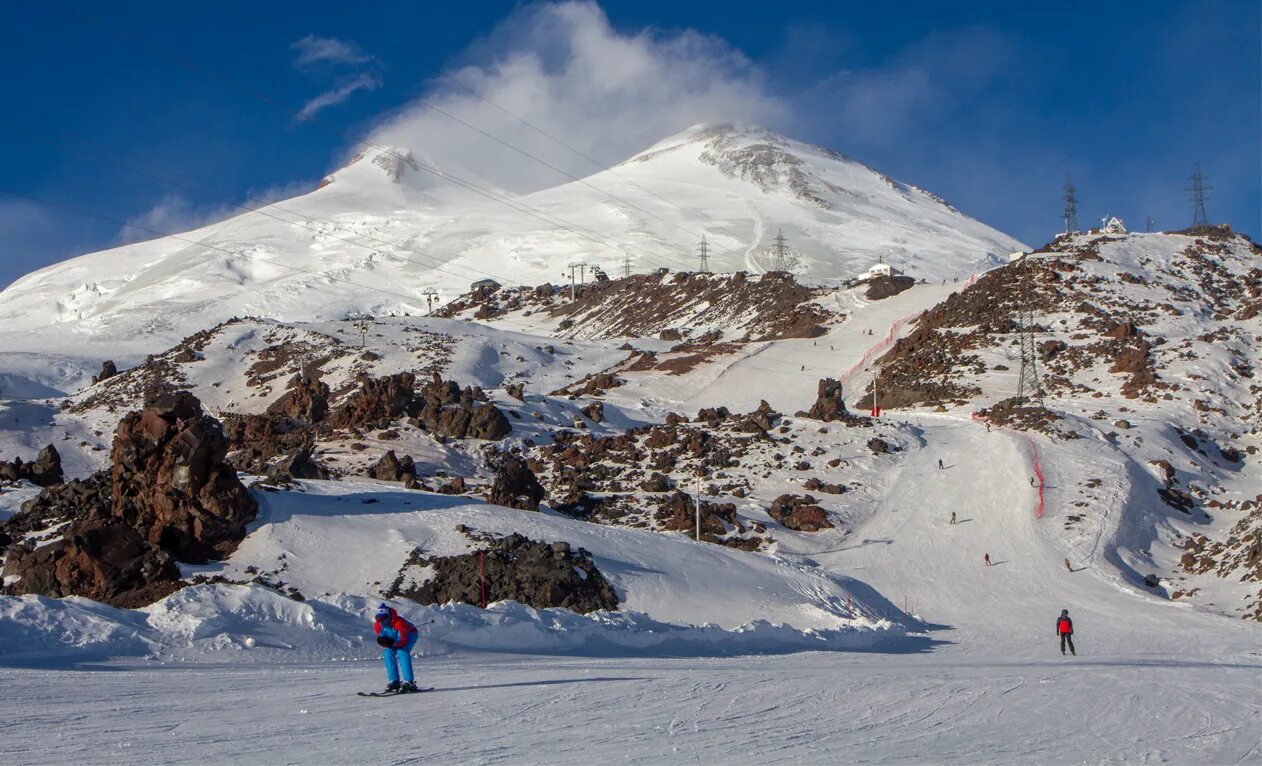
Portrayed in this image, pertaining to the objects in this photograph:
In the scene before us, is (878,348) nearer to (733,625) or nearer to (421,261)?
(733,625)

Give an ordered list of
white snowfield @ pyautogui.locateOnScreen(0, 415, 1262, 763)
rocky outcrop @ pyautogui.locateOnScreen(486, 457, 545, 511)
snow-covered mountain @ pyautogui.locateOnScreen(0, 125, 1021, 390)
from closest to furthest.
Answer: white snowfield @ pyautogui.locateOnScreen(0, 415, 1262, 763), rocky outcrop @ pyautogui.locateOnScreen(486, 457, 545, 511), snow-covered mountain @ pyautogui.locateOnScreen(0, 125, 1021, 390)

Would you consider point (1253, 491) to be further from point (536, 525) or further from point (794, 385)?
point (536, 525)

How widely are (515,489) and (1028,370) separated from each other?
39.9m

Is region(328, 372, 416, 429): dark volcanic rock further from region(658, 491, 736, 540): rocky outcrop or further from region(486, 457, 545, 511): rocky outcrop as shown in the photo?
region(658, 491, 736, 540): rocky outcrop

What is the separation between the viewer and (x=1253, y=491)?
4828cm

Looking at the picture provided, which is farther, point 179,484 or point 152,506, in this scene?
point 152,506

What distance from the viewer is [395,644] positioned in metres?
11.4

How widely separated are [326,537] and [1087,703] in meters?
18.7

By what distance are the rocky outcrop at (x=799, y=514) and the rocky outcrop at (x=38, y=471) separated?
2541cm

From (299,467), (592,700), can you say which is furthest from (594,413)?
(592,700)

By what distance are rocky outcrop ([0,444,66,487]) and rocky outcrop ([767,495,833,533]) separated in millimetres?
25407

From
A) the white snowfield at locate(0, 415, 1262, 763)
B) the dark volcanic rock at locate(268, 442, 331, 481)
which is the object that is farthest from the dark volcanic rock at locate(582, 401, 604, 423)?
the white snowfield at locate(0, 415, 1262, 763)

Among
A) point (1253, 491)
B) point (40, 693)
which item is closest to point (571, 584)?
point (40, 693)

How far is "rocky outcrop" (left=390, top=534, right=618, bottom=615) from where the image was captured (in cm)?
2417
